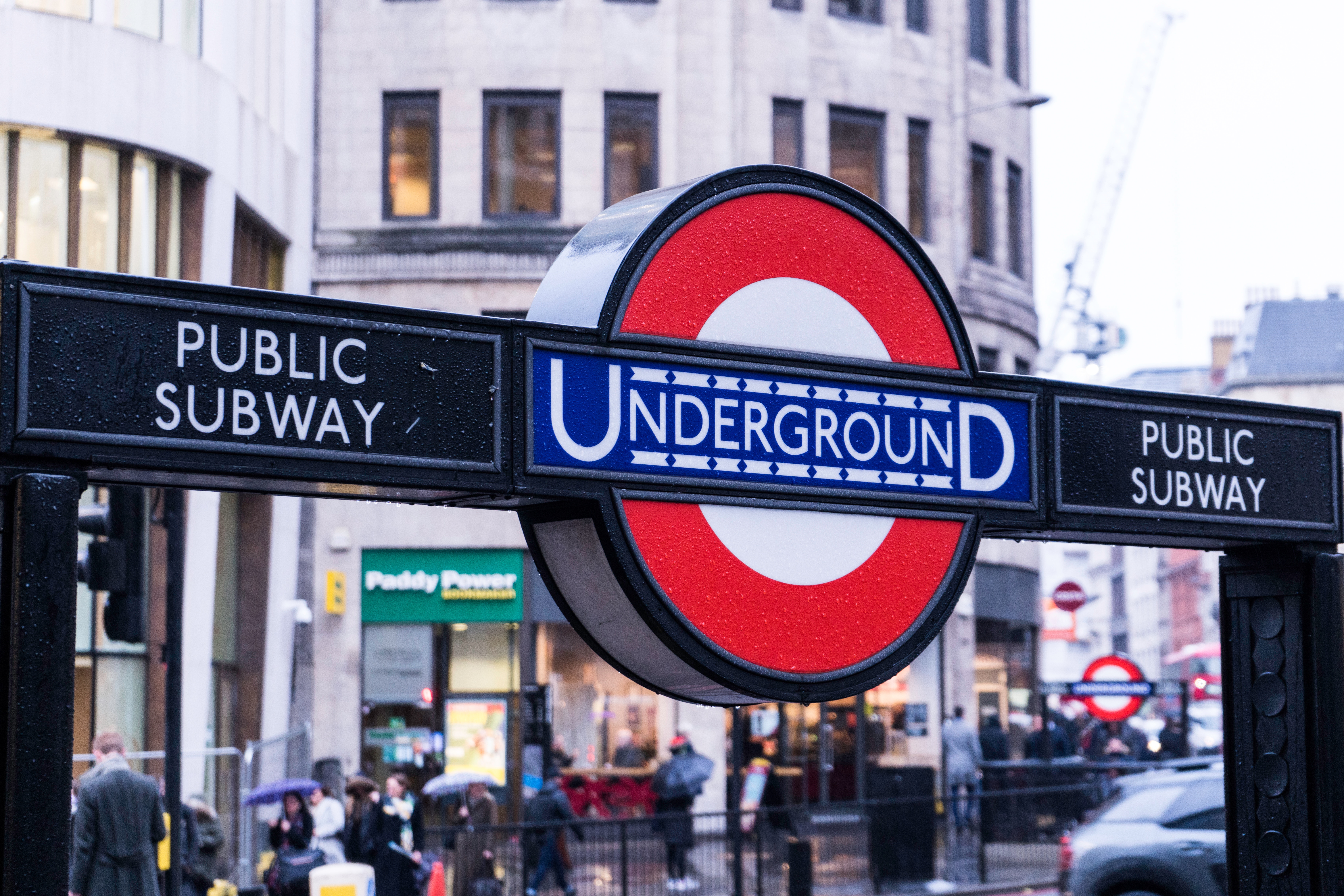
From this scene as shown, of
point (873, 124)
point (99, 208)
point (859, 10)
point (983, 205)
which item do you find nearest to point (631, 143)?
point (873, 124)

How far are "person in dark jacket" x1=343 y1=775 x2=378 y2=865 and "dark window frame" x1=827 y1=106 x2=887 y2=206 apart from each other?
15.4m

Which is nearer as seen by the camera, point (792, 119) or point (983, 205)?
point (792, 119)

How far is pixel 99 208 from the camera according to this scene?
63.6ft

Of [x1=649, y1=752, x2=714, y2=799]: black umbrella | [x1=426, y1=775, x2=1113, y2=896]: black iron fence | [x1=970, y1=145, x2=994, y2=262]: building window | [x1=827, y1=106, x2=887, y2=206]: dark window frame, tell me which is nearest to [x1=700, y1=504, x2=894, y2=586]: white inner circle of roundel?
[x1=426, y1=775, x2=1113, y2=896]: black iron fence

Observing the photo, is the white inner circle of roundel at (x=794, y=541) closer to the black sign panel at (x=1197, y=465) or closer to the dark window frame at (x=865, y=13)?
the black sign panel at (x=1197, y=465)

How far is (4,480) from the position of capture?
256cm

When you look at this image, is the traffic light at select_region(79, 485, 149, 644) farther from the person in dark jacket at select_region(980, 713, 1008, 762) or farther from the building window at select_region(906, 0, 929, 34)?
the building window at select_region(906, 0, 929, 34)

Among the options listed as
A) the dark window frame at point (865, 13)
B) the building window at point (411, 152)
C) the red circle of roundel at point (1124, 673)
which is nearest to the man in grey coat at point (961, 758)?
the red circle of roundel at point (1124, 673)

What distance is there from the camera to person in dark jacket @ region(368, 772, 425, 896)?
13.4 metres

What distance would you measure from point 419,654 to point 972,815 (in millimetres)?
8780

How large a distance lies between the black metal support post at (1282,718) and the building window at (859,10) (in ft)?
78.5

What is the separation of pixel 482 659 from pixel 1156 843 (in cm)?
1382

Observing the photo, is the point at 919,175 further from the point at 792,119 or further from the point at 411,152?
the point at 411,152

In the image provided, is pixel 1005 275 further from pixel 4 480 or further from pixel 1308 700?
pixel 4 480
